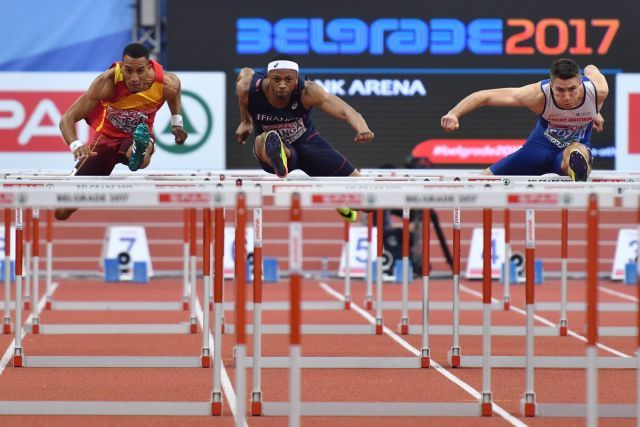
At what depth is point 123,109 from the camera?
31.2 feet

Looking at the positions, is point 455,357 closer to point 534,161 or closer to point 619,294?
point 534,161

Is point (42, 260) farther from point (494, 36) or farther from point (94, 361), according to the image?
point (94, 361)

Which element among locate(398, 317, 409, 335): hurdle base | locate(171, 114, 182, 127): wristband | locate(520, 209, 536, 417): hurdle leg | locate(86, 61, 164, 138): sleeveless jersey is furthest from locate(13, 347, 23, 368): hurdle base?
locate(520, 209, 536, 417): hurdle leg

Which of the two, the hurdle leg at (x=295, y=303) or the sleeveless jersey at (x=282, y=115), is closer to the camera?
the hurdle leg at (x=295, y=303)

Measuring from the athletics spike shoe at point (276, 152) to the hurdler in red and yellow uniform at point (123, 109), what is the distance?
969 millimetres

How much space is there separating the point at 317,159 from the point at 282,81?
2.50ft

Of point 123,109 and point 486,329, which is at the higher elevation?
point 123,109

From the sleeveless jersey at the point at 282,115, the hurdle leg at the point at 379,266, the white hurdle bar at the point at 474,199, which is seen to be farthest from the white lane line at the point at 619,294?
the white hurdle bar at the point at 474,199

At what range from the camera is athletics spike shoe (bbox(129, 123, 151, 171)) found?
9023 mm

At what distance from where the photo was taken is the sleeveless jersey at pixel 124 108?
936 cm

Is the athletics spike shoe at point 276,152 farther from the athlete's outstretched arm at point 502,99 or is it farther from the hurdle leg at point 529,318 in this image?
the hurdle leg at point 529,318

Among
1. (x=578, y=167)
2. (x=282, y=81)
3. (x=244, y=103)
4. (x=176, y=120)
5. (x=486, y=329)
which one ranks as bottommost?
(x=486, y=329)

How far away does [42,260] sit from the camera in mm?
17688

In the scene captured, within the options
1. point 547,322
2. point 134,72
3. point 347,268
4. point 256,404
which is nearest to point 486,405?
point 256,404
